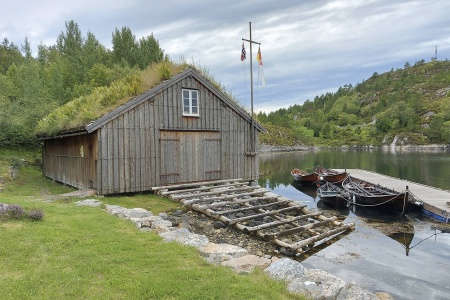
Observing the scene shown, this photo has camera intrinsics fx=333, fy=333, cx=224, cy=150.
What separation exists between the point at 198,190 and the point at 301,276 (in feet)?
38.6

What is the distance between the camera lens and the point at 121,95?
18.7 metres

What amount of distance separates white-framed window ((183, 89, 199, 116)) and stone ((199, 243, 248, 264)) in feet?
36.0

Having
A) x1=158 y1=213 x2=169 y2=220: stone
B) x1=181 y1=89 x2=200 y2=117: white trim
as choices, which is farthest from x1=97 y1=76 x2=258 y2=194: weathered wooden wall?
x1=158 y1=213 x2=169 y2=220: stone

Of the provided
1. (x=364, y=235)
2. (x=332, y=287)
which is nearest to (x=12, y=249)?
(x=332, y=287)

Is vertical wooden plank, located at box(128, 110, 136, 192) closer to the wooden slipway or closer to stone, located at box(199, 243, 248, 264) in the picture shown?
the wooden slipway

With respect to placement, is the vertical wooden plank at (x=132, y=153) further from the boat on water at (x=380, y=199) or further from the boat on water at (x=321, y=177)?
the boat on water at (x=321, y=177)

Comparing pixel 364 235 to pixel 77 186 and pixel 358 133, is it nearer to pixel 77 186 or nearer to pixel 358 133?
pixel 77 186

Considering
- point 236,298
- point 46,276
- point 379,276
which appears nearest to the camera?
point 236,298

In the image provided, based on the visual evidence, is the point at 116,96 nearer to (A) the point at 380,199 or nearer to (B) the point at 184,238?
(B) the point at 184,238

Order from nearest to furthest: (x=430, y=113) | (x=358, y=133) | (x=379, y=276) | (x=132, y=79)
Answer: (x=379, y=276) → (x=132, y=79) → (x=430, y=113) → (x=358, y=133)

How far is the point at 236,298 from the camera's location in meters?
5.71

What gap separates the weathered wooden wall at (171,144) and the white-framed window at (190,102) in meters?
0.29

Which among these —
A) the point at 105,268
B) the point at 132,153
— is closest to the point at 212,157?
the point at 132,153

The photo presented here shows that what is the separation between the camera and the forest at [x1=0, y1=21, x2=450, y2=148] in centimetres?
3155
